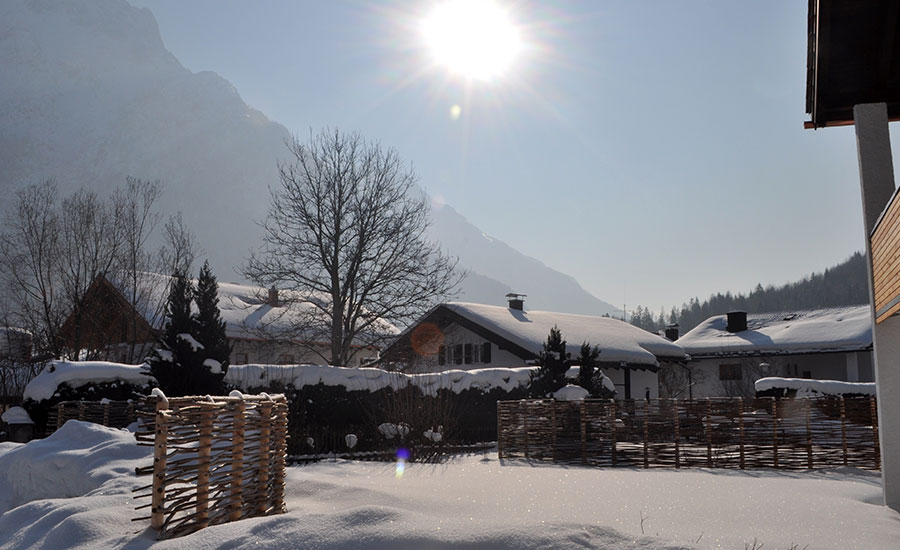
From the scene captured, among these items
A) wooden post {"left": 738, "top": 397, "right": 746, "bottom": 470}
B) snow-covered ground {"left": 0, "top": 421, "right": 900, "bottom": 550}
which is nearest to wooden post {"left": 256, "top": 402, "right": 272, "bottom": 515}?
snow-covered ground {"left": 0, "top": 421, "right": 900, "bottom": 550}

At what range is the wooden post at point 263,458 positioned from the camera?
25.8 feet

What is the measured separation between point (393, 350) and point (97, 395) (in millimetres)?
14229

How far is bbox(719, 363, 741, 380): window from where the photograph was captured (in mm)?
41062

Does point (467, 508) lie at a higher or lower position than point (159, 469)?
lower

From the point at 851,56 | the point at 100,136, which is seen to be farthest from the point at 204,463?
the point at 100,136

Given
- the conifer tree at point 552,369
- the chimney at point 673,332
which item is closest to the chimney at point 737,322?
the chimney at point 673,332

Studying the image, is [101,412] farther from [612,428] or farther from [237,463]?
[612,428]

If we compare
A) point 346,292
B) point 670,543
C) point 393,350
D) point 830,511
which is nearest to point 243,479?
point 670,543

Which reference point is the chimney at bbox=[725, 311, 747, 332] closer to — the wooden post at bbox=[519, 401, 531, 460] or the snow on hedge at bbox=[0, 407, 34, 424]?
the wooden post at bbox=[519, 401, 531, 460]

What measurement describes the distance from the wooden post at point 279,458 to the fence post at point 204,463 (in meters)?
1.55

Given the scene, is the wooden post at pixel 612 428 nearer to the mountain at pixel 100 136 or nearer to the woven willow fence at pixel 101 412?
the woven willow fence at pixel 101 412

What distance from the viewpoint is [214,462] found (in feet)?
22.7

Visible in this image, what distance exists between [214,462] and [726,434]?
1198cm

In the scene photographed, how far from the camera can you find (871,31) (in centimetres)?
936
